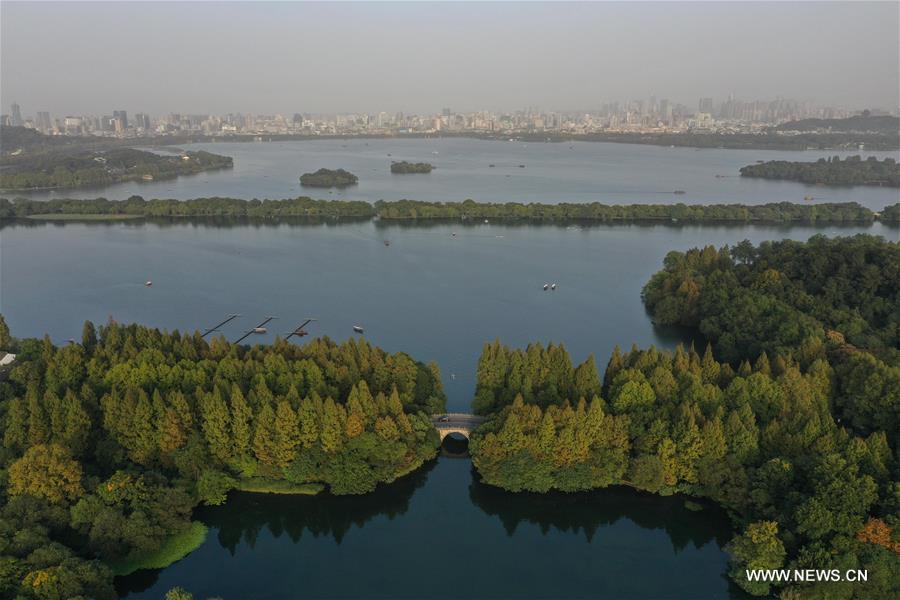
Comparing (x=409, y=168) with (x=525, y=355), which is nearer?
(x=525, y=355)

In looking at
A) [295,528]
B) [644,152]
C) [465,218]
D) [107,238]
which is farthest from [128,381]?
[644,152]

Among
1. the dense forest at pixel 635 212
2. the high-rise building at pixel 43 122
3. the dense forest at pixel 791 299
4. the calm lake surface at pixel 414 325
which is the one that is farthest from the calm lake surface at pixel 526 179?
the high-rise building at pixel 43 122

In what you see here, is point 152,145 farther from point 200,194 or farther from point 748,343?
point 748,343

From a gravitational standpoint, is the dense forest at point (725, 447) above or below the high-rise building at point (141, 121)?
below

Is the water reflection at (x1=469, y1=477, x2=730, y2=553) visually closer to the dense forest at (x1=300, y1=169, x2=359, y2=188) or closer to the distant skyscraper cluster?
the dense forest at (x1=300, y1=169, x2=359, y2=188)

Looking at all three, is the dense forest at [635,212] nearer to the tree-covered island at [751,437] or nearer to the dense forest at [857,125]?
the tree-covered island at [751,437]
